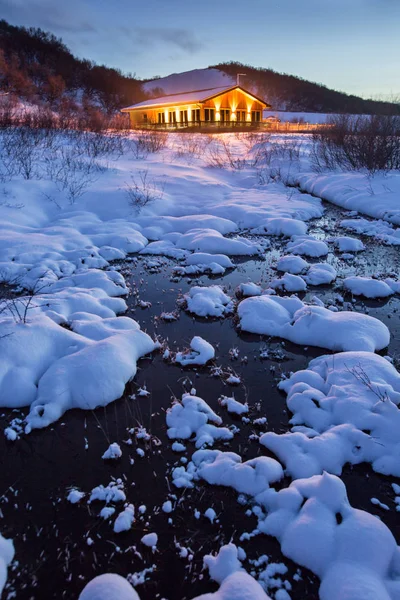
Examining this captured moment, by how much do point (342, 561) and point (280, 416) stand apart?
1.46 meters

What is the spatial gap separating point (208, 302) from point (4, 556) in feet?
13.0

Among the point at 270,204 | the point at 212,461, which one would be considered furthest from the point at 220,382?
the point at 270,204

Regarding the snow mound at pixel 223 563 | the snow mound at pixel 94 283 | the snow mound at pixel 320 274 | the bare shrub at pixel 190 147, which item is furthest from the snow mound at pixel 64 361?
the bare shrub at pixel 190 147

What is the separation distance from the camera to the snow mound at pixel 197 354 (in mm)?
4500

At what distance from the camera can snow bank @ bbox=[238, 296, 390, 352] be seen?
15.4ft

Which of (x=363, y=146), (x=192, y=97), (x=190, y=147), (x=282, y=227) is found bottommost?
(x=282, y=227)

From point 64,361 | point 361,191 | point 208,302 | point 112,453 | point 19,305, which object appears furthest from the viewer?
point 361,191

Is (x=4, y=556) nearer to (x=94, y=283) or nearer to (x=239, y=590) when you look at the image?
(x=239, y=590)

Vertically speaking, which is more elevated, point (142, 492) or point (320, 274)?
point (320, 274)

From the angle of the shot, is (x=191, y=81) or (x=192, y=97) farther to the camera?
(x=191, y=81)

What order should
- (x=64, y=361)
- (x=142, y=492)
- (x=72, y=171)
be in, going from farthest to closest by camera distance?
(x=72, y=171) → (x=64, y=361) → (x=142, y=492)

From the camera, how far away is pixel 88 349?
427 cm

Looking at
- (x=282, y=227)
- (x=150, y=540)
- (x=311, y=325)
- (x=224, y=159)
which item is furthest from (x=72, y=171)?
(x=150, y=540)

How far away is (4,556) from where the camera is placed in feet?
8.05
